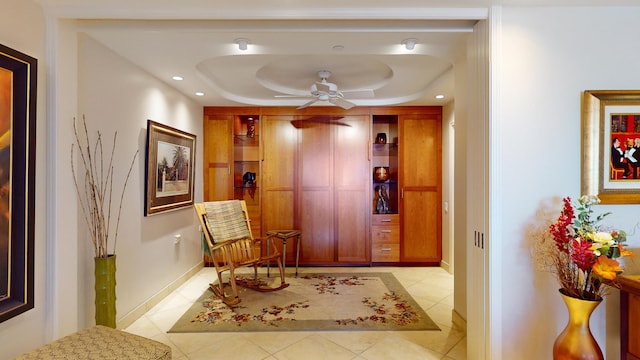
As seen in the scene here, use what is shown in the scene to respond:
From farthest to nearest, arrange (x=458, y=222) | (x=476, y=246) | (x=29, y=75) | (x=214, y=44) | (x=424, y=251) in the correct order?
(x=424, y=251)
(x=458, y=222)
(x=214, y=44)
(x=476, y=246)
(x=29, y=75)

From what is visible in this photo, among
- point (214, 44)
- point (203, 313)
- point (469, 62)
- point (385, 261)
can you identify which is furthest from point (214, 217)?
point (469, 62)

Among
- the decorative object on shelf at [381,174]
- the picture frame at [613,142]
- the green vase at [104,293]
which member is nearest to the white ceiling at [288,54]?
the picture frame at [613,142]

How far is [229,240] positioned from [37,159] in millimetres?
1860

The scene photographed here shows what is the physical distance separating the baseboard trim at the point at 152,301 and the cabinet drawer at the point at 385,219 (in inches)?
105

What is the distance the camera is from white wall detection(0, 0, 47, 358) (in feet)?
5.38

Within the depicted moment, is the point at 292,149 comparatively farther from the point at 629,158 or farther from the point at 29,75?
the point at 629,158

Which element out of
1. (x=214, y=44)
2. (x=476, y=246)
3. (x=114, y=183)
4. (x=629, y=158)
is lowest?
(x=476, y=246)

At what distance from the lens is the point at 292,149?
4547mm

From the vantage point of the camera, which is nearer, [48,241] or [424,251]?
[48,241]

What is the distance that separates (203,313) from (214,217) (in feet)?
3.45

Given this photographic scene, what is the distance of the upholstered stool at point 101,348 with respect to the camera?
4.75 feet

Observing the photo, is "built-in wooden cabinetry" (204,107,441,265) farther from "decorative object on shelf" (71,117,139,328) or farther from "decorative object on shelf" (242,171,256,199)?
"decorative object on shelf" (71,117,139,328)

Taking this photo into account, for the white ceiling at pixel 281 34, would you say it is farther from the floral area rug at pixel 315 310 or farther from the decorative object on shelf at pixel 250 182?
the floral area rug at pixel 315 310

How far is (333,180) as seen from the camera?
4.52 metres
